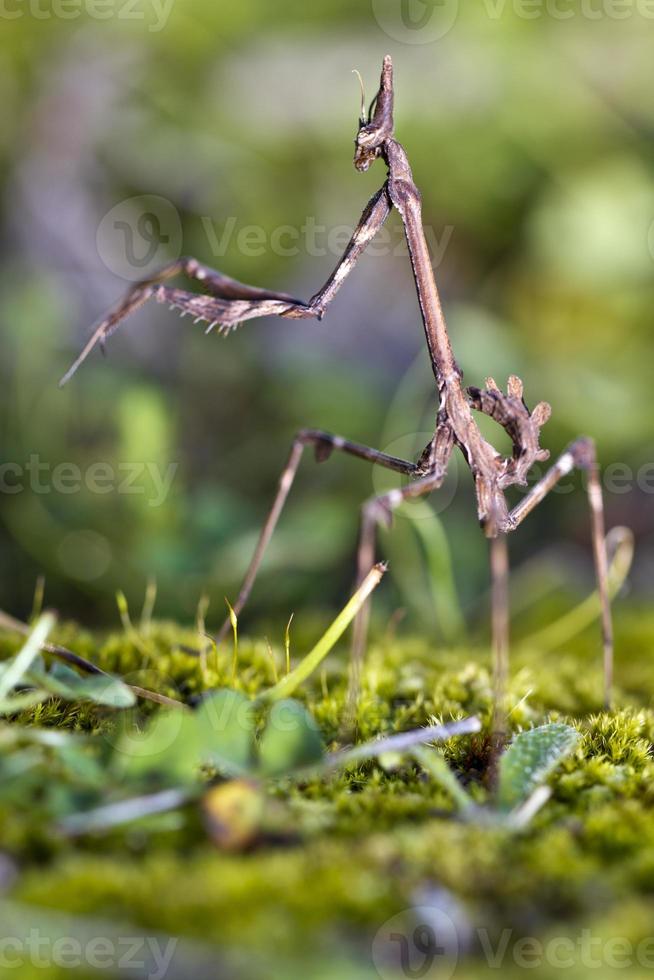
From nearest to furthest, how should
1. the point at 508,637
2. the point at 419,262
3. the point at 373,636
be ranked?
the point at 419,262, the point at 373,636, the point at 508,637

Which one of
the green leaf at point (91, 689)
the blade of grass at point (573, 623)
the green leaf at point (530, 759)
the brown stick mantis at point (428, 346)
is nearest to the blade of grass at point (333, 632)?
the brown stick mantis at point (428, 346)

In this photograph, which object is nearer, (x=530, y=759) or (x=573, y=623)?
(x=530, y=759)

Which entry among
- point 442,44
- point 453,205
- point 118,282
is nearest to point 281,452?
point 118,282

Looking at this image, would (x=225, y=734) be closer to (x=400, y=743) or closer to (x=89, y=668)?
(x=400, y=743)

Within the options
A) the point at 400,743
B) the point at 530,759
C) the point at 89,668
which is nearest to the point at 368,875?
the point at 400,743

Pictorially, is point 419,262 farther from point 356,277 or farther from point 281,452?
point 356,277

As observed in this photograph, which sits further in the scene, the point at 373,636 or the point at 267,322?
the point at 267,322

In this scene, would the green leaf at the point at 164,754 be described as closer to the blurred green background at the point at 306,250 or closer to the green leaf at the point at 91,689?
the green leaf at the point at 91,689
